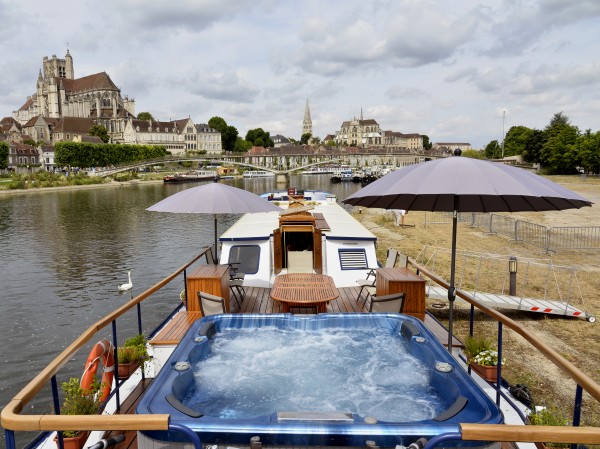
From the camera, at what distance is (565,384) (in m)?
8.82

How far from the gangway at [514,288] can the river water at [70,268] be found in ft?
35.4

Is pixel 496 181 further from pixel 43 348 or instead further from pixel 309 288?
pixel 43 348

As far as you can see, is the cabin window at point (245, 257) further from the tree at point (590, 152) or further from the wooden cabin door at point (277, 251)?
the tree at point (590, 152)

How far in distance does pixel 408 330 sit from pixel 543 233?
22.3m

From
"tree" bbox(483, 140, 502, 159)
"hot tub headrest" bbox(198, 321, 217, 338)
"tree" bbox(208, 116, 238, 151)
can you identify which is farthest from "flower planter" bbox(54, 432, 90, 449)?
"tree" bbox(208, 116, 238, 151)

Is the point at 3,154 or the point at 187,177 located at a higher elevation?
the point at 3,154

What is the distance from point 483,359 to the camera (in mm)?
7090

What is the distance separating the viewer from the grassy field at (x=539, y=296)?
8.84m

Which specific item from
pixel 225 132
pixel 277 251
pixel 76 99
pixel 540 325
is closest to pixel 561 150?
pixel 540 325

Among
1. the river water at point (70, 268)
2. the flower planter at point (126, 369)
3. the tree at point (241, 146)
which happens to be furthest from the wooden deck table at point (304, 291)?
the tree at point (241, 146)

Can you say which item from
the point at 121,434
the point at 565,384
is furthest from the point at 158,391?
the point at 565,384

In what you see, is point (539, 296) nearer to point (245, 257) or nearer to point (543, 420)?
point (245, 257)

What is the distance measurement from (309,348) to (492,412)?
336cm

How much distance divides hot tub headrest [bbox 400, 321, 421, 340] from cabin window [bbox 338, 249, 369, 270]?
4.28 m
